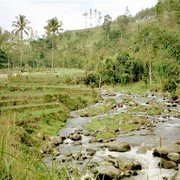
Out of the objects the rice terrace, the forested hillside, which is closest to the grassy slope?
the rice terrace

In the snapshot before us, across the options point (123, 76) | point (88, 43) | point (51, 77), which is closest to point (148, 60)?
point (123, 76)

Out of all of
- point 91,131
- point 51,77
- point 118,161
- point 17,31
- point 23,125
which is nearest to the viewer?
point 118,161

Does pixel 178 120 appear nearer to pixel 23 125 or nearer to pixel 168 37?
pixel 168 37

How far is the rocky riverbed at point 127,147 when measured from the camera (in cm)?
1373

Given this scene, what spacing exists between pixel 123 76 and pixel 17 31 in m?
21.0

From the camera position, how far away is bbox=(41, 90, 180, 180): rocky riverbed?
13.7 m

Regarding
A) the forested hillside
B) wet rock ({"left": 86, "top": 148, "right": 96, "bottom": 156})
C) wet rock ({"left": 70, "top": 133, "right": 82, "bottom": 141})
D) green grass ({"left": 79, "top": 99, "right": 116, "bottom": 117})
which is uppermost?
the forested hillside

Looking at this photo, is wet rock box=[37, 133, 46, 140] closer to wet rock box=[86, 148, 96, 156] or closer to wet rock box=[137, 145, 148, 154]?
wet rock box=[86, 148, 96, 156]

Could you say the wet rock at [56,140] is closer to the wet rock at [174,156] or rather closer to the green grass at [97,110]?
the wet rock at [174,156]

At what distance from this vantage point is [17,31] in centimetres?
6384

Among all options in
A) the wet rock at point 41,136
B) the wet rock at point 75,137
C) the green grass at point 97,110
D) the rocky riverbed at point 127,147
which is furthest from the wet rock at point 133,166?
the green grass at point 97,110

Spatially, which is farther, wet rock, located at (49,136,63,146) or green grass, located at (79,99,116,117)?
green grass, located at (79,99,116,117)

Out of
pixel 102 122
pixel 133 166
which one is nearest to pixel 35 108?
pixel 102 122

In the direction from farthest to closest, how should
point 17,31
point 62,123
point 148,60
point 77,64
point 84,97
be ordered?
point 77,64 < point 17,31 < point 148,60 < point 84,97 < point 62,123
